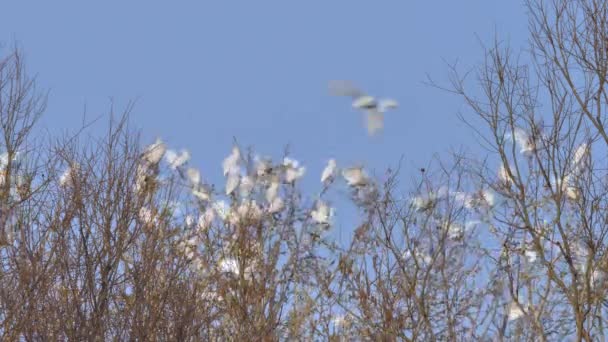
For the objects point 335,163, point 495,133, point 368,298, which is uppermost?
point 335,163

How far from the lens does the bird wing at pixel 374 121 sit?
607 centimetres

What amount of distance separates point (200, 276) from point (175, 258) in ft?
1.32

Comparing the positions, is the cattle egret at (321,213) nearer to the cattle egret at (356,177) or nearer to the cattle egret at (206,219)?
the cattle egret at (356,177)

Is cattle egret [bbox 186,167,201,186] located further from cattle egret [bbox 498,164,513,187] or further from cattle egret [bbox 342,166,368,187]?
cattle egret [bbox 498,164,513,187]

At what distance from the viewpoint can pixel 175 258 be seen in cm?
606

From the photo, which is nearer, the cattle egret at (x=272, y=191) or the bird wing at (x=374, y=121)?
the bird wing at (x=374, y=121)

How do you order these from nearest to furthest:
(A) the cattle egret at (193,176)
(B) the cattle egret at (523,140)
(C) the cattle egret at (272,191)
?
(B) the cattle egret at (523,140) < (C) the cattle egret at (272,191) < (A) the cattle egret at (193,176)

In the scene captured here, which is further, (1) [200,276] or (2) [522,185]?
(1) [200,276]

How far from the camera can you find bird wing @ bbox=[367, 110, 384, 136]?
6.07 meters

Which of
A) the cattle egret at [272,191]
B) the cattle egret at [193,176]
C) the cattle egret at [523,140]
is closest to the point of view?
the cattle egret at [523,140]

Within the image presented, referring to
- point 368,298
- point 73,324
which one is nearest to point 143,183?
point 73,324

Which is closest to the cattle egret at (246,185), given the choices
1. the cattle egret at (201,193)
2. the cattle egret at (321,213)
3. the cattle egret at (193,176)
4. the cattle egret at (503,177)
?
the cattle egret at (201,193)

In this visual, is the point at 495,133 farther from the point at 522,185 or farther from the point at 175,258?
the point at 175,258

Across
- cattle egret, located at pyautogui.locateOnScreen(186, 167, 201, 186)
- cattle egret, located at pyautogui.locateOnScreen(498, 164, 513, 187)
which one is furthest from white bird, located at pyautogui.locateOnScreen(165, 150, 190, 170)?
cattle egret, located at pyautogui.locateOnScreen(498, 164, 513, 187)
